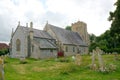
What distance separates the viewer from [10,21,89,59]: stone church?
53406 mm

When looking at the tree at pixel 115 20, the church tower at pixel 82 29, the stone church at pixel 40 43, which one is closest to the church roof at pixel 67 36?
the stone church at pixel 40 43

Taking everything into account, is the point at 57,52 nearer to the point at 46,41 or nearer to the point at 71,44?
the point at 46,41

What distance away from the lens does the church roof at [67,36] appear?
219 feet

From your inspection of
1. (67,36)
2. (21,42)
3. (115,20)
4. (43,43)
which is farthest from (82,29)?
(115,20)

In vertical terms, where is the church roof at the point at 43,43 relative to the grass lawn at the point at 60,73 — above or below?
above

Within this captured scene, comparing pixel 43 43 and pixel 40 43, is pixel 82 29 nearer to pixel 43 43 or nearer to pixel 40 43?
pixel 43 43

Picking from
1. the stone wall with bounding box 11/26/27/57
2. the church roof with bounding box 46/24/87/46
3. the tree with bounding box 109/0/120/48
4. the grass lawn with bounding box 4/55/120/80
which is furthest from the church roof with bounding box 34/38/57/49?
the grass lawn with bounding box 4/55/120/80

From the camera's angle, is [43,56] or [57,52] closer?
[43,56]

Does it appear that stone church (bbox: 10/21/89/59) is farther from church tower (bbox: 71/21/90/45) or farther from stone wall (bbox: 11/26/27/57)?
church tower (bbox: 71/21/90/45)

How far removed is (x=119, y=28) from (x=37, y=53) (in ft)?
75.9

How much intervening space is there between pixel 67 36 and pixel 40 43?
64.6 feet

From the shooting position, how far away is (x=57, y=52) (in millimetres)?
61281

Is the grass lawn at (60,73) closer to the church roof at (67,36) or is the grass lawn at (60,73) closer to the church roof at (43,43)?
the church roof at (43,43)

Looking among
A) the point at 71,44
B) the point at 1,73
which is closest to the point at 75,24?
the point at 71,44
